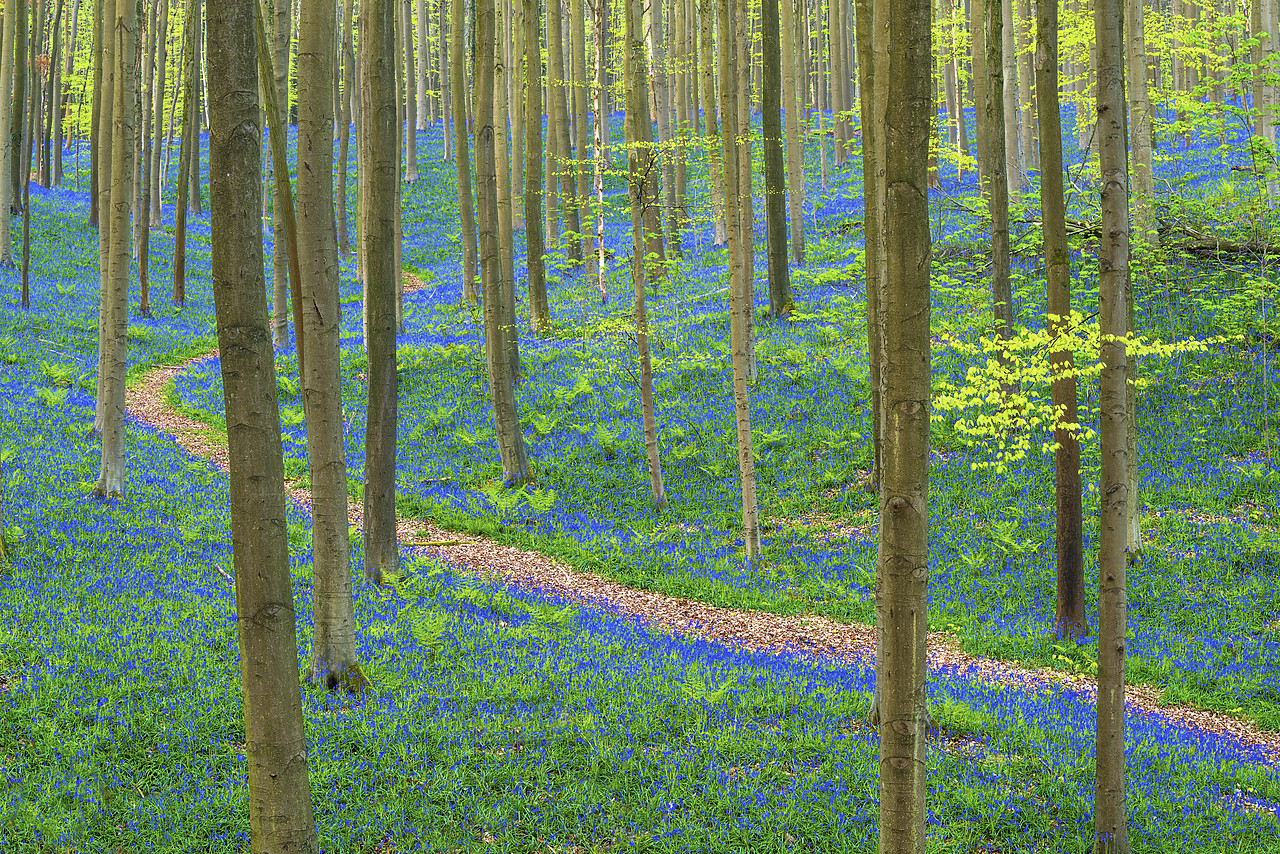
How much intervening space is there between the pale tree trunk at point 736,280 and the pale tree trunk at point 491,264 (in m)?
3.62

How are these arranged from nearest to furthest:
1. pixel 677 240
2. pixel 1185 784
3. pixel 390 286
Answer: pixel 1185 784
pixel 390 286
pixel 677 240

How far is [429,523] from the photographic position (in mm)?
13305

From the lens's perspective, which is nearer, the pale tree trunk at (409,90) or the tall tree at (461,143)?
the tall tree at (461,143)

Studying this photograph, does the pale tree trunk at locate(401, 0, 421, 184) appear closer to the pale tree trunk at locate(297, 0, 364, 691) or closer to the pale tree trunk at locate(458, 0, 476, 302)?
the pale tree trunk at locate(458, 0, 476, 302)

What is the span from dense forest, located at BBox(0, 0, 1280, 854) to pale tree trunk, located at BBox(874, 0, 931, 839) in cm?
2

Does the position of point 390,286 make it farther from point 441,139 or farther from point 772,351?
point 441,139

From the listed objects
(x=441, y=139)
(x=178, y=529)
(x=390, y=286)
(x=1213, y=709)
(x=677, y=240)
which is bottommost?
(x=1213, y=709)

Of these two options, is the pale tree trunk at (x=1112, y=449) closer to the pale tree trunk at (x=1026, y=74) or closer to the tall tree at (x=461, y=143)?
the tall tree at (x=461, y=143)

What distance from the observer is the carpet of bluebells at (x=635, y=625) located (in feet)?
17.7

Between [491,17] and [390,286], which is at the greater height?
[491,17]

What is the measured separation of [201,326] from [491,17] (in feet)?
57.7

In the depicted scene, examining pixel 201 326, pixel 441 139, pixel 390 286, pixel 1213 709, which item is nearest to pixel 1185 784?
pixel 1213 709

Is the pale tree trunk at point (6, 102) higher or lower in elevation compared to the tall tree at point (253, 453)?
higher

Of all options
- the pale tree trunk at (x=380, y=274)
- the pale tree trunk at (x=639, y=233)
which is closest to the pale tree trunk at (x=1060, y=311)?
the pale tree trunk at (x=639, y=233)
